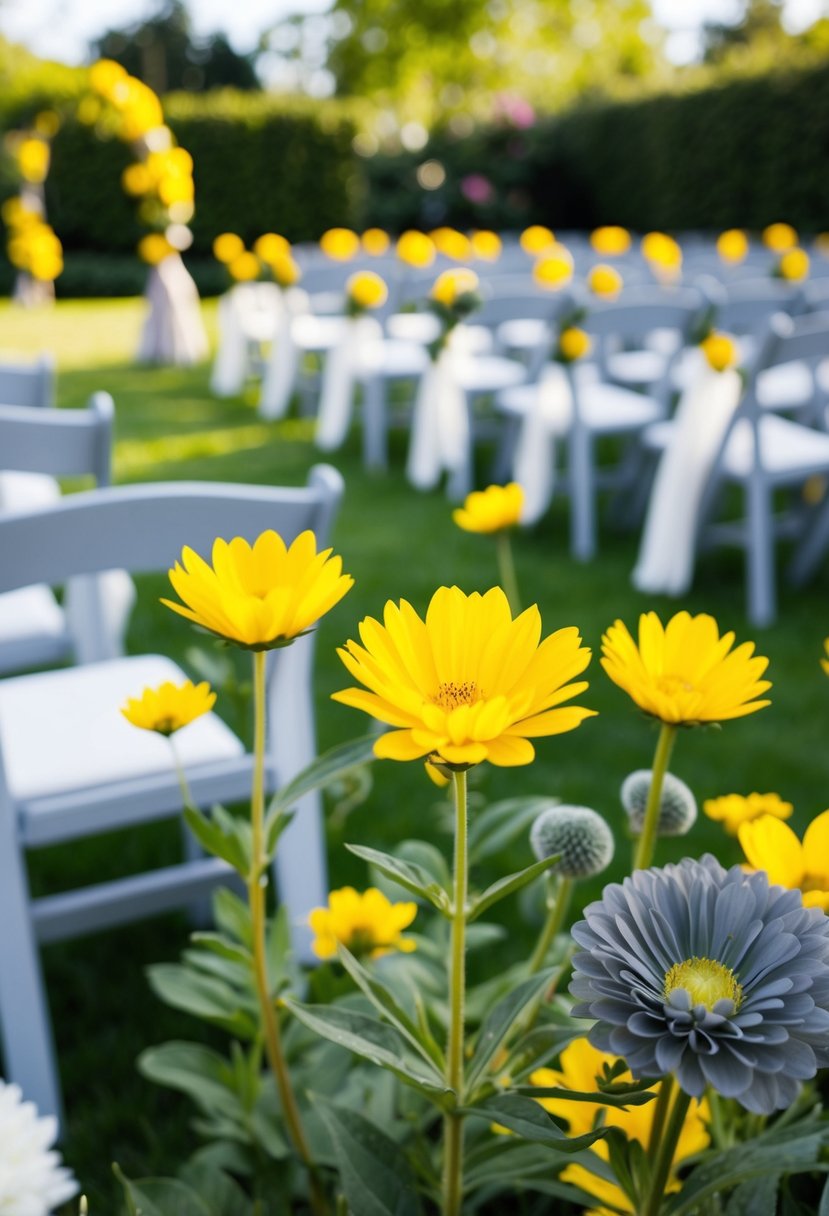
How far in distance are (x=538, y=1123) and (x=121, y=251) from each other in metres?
14.1

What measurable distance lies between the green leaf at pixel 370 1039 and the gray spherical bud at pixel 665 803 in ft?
0.90

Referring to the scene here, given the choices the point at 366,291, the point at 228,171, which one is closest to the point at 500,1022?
the point at 366,291

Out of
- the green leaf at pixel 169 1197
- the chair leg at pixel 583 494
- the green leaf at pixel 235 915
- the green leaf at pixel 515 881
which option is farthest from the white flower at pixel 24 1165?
the chair leg at pixel 583 494

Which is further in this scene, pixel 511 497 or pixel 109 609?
pixel 109 609

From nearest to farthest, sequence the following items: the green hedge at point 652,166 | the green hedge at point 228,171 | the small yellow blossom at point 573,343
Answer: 1. the small yellow blossom at point 573,343
2. the green hedge at point 652,166
3. the green hedge at point 228,171

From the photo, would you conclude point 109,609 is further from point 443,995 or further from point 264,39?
point 264,39

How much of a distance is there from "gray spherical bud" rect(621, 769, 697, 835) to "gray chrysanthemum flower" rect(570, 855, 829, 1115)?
0.30 m

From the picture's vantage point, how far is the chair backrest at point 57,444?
163 cm

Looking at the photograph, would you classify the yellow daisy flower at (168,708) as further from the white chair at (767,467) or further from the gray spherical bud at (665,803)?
the white chair at (767,467)

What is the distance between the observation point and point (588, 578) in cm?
371

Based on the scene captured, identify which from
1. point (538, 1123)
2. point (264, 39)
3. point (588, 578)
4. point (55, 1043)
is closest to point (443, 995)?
point (538, 1123)

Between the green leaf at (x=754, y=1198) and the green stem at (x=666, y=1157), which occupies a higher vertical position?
the green stem at (x=666, y=1157)

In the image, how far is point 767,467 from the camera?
127 inches

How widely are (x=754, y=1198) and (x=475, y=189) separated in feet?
48.5
